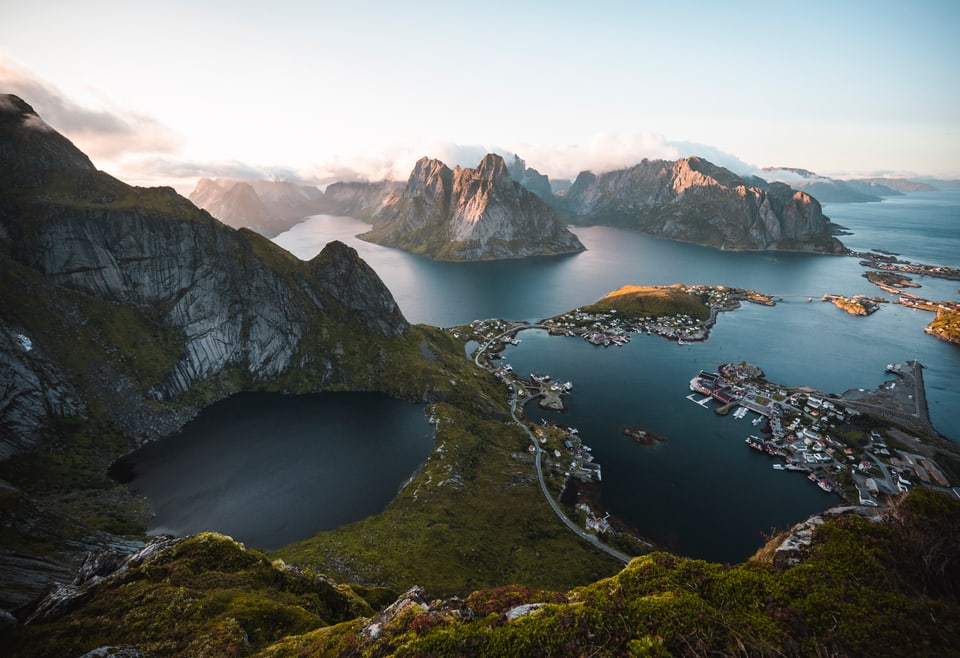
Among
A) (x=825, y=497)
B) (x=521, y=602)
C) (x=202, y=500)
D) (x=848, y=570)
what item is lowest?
(x=825, y=497)

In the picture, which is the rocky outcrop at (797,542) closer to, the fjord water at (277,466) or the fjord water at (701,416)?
the fjord water at (701,416)

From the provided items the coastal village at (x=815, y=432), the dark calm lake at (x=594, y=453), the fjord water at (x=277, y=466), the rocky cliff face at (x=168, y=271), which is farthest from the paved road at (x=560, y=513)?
the rocky cliff face at (x=168, y=271)

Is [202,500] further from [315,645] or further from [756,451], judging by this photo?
[756,451]

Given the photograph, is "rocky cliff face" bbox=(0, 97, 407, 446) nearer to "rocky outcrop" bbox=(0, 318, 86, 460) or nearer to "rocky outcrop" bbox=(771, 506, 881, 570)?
"rocky outcrop" bbox=(0, 318, 86, 460)

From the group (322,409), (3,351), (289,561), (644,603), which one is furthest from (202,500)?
(644,603)

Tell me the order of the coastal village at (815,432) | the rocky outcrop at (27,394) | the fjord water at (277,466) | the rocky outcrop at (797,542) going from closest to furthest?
the rocky outcrop at (797,542) → the fjord water at (277,466) → the rocky outcrop at (27,394) → the coastal village at (815,432)

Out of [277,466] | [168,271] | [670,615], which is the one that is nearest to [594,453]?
[277,466]
